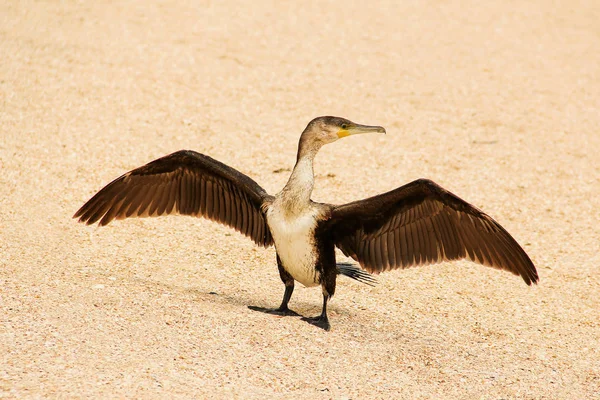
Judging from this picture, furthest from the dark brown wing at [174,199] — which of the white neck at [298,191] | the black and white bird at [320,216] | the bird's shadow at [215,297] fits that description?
the white neck at [298,191]

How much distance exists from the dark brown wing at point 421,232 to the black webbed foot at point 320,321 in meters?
0.52

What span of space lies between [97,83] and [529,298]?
20.7 feet

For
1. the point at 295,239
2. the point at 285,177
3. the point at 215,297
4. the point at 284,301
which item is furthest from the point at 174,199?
the point at 285,177

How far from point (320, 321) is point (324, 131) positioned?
1.35 m

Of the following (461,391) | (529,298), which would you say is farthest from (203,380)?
(529,298)

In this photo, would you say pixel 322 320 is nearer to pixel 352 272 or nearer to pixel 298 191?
pixel 352 272

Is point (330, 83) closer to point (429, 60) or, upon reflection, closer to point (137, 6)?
point (429, 60)

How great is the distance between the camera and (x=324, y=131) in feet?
19.6

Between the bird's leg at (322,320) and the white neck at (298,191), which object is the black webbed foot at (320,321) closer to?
the bird's leg at (322,320)

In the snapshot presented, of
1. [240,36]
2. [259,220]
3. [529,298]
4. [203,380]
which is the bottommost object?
[529,298]

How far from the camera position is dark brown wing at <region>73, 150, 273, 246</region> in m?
6.44

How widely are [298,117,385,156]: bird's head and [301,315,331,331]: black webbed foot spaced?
3.95 ft

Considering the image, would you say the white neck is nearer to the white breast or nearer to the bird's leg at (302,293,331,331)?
the white breast

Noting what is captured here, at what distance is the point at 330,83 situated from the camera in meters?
11.5
